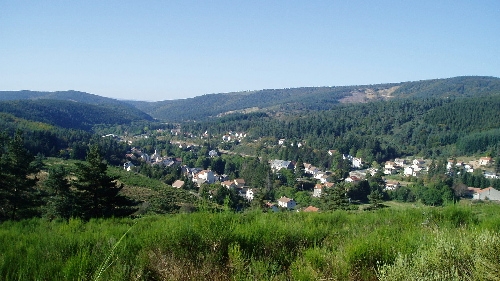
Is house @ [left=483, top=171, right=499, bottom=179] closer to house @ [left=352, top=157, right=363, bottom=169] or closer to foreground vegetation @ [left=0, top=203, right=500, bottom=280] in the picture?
house @ [left=352, top=157, right=363, bottom=169]

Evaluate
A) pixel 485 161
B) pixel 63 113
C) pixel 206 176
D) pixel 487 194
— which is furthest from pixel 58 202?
pixel 63 113

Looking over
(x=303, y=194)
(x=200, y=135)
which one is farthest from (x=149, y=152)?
(x=303, y=194)

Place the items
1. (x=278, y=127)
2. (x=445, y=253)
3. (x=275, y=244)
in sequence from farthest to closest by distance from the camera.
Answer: (x=278, y=127) → (x=275, y=244) → (x=445, y=253)

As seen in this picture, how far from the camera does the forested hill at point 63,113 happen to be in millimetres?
108031

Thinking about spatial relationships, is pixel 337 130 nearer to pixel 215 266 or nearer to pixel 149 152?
pixel 149 152

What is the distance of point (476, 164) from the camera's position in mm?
62188

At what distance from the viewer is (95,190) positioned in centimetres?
1224

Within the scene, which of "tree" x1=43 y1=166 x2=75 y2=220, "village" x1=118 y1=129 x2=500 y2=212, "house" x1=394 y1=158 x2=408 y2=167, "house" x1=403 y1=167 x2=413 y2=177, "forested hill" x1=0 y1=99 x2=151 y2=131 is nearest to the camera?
"tree" x1=43 y1=166 x2=75 y2=220

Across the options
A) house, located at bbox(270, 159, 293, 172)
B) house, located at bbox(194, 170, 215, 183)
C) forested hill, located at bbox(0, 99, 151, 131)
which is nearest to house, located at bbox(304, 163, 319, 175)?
house, located at bbox(270, 159, 293, 172)

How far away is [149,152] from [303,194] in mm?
58021

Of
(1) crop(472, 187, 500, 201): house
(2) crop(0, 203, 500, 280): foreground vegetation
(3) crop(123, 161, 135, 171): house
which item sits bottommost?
(1) crop(472, 187, 500, 201): house

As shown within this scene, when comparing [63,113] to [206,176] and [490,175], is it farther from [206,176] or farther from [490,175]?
[490,175]

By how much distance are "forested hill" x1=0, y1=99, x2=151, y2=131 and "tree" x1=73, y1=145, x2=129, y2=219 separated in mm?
106440

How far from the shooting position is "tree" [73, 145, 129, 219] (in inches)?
472
